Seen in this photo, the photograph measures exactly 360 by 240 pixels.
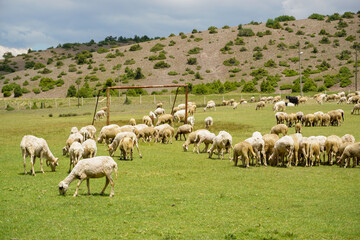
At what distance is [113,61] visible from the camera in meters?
110

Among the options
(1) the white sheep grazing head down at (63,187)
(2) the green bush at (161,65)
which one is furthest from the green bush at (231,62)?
(1) the white sheep grazing head down at (63,187)

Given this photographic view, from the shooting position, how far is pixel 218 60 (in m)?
106

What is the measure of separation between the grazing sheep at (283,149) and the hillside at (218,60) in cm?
6504

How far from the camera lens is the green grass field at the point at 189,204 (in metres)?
8.48

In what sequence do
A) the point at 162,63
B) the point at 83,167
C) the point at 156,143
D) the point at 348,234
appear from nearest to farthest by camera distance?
the point at 348,234, the point at 83,167, the point at 156,143, the point at 162,63

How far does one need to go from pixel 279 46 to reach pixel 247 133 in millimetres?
84892

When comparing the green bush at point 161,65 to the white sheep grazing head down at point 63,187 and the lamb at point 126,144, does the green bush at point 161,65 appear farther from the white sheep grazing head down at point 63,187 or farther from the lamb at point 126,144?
the white sheep grazing head down at point 63,187

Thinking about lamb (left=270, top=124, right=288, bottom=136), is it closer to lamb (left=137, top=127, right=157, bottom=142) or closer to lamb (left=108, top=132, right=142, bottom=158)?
lamb (left=137, top=127, right=157, bottom=142)

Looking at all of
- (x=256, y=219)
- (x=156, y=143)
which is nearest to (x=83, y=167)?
(x=256, y=219)

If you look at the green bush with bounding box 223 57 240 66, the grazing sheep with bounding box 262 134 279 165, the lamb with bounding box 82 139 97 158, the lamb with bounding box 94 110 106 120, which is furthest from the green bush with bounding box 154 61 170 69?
the lamb with bounding box 82 139 97 158

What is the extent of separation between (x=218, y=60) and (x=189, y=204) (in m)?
97.6

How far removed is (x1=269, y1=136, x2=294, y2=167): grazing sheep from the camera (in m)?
16.3

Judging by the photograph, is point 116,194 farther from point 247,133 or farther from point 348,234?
point 247,133

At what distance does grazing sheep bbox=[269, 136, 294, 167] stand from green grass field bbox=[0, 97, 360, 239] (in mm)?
665
